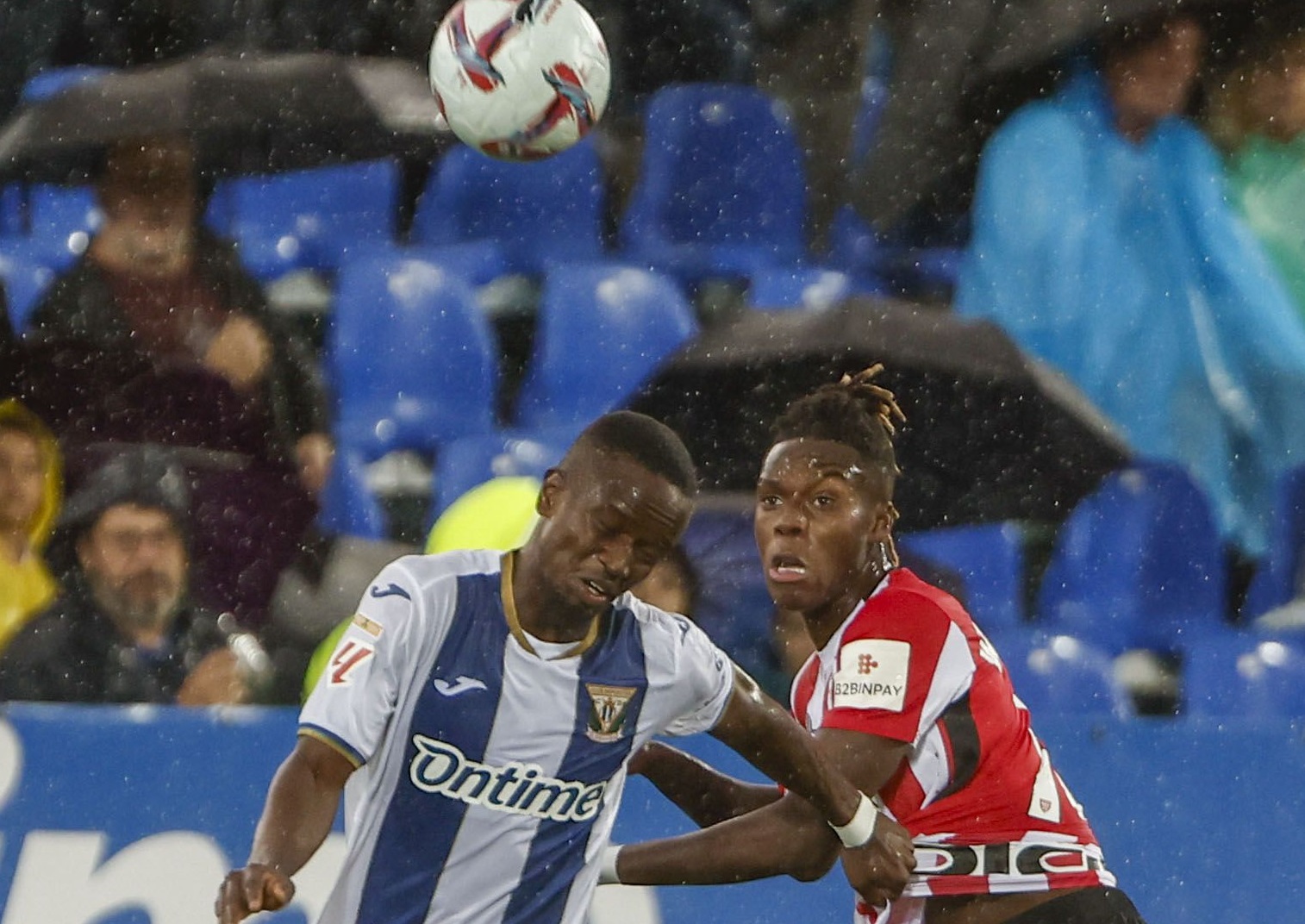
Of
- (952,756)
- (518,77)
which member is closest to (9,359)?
(518,77)

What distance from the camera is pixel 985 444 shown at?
5.25 metres

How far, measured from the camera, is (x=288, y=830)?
252 cm

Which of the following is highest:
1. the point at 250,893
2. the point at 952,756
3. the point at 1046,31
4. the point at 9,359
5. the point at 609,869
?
the point at 1046,31

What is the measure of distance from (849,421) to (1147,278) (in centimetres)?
253

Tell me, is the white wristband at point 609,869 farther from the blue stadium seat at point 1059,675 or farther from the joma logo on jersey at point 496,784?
the blue stadium seat at point 1059,675

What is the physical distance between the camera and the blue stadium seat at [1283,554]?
526 centimetres

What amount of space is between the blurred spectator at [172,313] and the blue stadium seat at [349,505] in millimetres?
46

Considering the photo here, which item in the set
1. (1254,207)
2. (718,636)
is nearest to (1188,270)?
(1254,207)

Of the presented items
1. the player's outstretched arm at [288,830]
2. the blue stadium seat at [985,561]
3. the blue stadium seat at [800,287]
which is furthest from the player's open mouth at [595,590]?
the blue stadium seat at [800,287]

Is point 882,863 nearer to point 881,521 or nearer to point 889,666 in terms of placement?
point 889,666

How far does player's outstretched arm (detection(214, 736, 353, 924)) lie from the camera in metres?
2.33

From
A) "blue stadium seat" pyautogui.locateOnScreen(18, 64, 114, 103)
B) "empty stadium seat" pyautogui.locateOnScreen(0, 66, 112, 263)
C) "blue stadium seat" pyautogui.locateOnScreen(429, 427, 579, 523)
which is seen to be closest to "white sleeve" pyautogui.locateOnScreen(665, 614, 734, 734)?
"blue stadium seat" pyautogui.locateOnScreen(429, 427, 579, 523)

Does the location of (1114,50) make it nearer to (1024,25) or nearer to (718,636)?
(1024,25)

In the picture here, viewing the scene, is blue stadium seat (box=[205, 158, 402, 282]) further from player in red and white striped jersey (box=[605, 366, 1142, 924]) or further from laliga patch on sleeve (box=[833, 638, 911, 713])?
laliga patch on sleeve (box=[833, 638, 911, 713])
